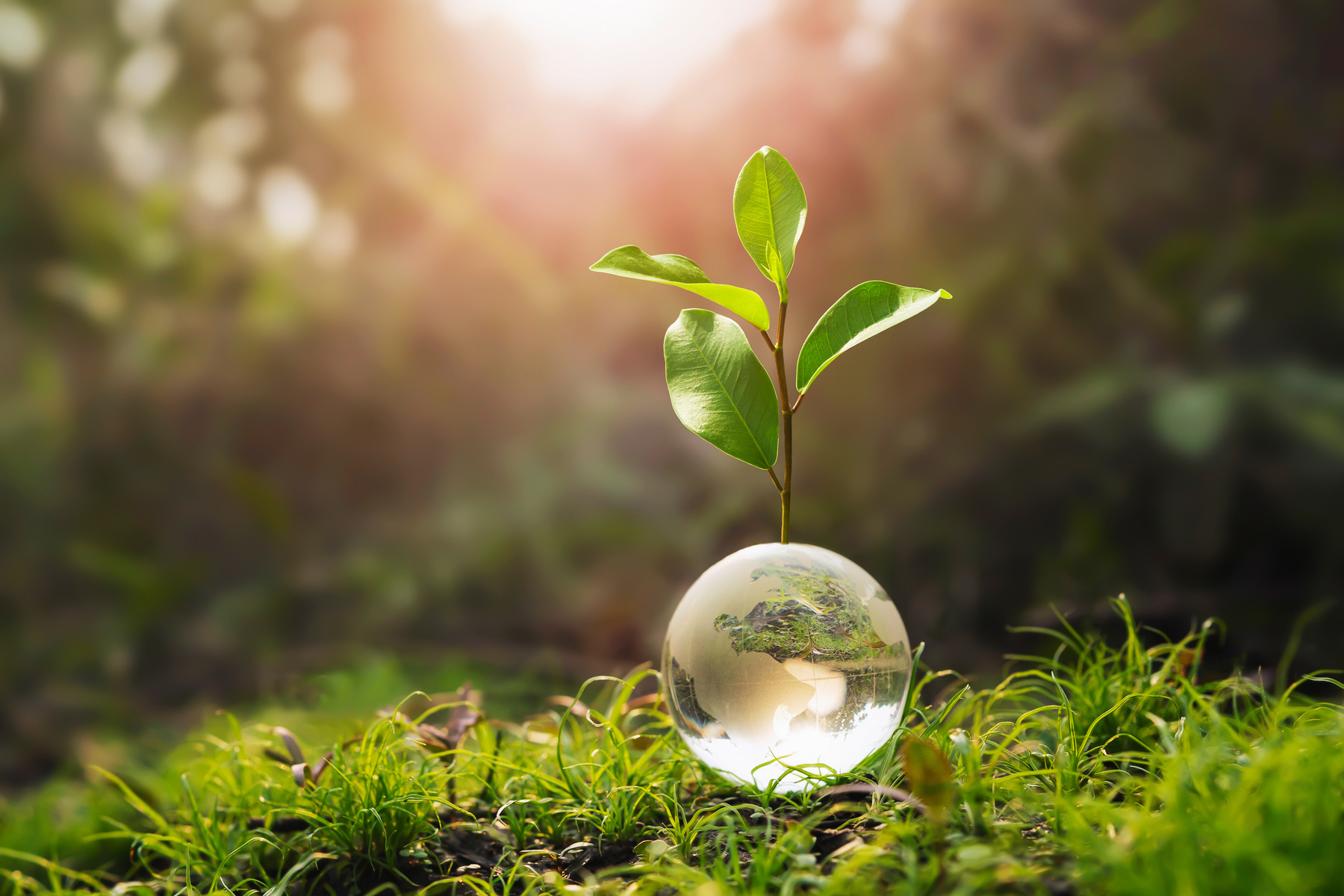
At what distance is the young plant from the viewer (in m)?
0.91

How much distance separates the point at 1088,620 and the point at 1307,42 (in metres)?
1.49

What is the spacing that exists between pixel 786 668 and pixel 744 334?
0.39 m

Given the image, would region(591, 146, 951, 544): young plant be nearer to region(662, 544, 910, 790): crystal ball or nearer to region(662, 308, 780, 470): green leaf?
region(662, 308, 780, 470): green leaf

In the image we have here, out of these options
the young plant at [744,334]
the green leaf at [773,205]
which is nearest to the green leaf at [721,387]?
the young plant at [744,334]

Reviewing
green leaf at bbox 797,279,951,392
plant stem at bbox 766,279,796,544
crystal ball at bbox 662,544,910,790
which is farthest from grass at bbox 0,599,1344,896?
green leaf at bbox 797,279,951,392

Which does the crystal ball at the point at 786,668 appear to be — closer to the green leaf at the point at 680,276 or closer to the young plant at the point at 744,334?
the young plant at the point at 744,334

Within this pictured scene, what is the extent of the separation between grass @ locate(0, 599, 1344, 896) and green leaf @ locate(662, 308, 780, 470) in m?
0.38

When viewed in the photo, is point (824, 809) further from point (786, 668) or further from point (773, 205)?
point (773, 205)

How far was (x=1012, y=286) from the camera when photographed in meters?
2.16

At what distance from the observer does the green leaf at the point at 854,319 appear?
88 centimetres

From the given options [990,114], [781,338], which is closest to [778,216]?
[781,338]

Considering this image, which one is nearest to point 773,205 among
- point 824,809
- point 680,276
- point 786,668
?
point 680,276

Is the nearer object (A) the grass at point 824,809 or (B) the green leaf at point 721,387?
(A) the grass at point 824,809

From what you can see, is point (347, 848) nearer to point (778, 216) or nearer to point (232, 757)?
point (232, 757)
